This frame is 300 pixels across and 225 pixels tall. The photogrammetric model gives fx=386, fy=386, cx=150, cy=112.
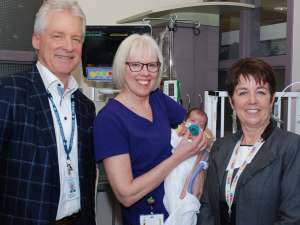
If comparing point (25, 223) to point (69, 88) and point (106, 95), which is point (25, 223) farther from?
point (106, 95)

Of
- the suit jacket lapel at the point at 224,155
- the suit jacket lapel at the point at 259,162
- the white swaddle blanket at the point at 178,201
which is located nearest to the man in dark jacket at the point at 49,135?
the white swaddle blanket at the point at 178,201

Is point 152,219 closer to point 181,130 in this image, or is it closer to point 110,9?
point 181,130

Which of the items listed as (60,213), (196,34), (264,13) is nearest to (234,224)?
(60,213)

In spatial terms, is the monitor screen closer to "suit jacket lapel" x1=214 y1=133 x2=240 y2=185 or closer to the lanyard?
"suit jacket lapel" x1=214 y1=133 x2=240 y2=185

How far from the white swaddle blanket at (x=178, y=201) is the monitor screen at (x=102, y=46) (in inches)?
51.4

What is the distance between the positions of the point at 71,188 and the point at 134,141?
32 centimetres

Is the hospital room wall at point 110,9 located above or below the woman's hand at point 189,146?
above

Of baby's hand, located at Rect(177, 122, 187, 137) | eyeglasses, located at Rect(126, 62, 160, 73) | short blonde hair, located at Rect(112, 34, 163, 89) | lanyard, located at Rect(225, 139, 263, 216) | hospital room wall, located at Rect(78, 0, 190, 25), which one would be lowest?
lanyard, located at Rect(225, 139, 263, 216)

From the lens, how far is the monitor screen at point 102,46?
2717mm

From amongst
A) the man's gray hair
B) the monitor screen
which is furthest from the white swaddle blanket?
the monitor screen

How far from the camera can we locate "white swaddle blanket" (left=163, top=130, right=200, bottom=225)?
1.59 metres

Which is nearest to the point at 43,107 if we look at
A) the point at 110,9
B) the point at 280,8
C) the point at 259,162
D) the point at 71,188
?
the point at 71,188

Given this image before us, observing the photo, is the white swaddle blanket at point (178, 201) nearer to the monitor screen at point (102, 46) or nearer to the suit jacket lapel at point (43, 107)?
the suit jacket lapel at point (43, 107)

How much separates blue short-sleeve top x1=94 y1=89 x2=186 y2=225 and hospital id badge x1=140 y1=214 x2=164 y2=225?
0.06ft
